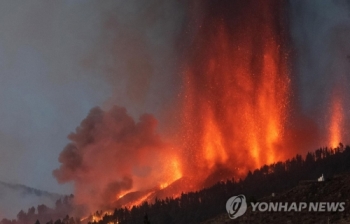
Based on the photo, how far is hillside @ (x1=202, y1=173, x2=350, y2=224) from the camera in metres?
78.1

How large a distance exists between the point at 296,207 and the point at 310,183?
1547cm

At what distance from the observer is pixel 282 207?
88.8m

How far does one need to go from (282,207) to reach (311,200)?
6056 mm

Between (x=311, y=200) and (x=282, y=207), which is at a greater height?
(x=311, y=200)

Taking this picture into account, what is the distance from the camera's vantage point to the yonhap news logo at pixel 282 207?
81925mm

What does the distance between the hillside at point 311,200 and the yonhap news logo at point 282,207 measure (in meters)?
1.11

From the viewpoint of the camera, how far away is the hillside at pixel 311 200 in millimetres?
78062

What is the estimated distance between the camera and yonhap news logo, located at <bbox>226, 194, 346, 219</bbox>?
81.9 m

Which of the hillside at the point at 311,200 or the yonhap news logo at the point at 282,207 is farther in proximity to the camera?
the yonhap news logo at the point at 282,207

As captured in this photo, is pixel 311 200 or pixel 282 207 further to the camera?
pixel 311 200

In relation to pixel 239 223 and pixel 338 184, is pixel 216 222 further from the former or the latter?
pixel 338 184

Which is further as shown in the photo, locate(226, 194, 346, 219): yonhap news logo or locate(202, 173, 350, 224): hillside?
locate(226, 194, 346, 219): yonhap news logo

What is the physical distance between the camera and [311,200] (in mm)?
89938

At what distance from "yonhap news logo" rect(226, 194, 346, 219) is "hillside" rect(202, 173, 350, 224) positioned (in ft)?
3.65
